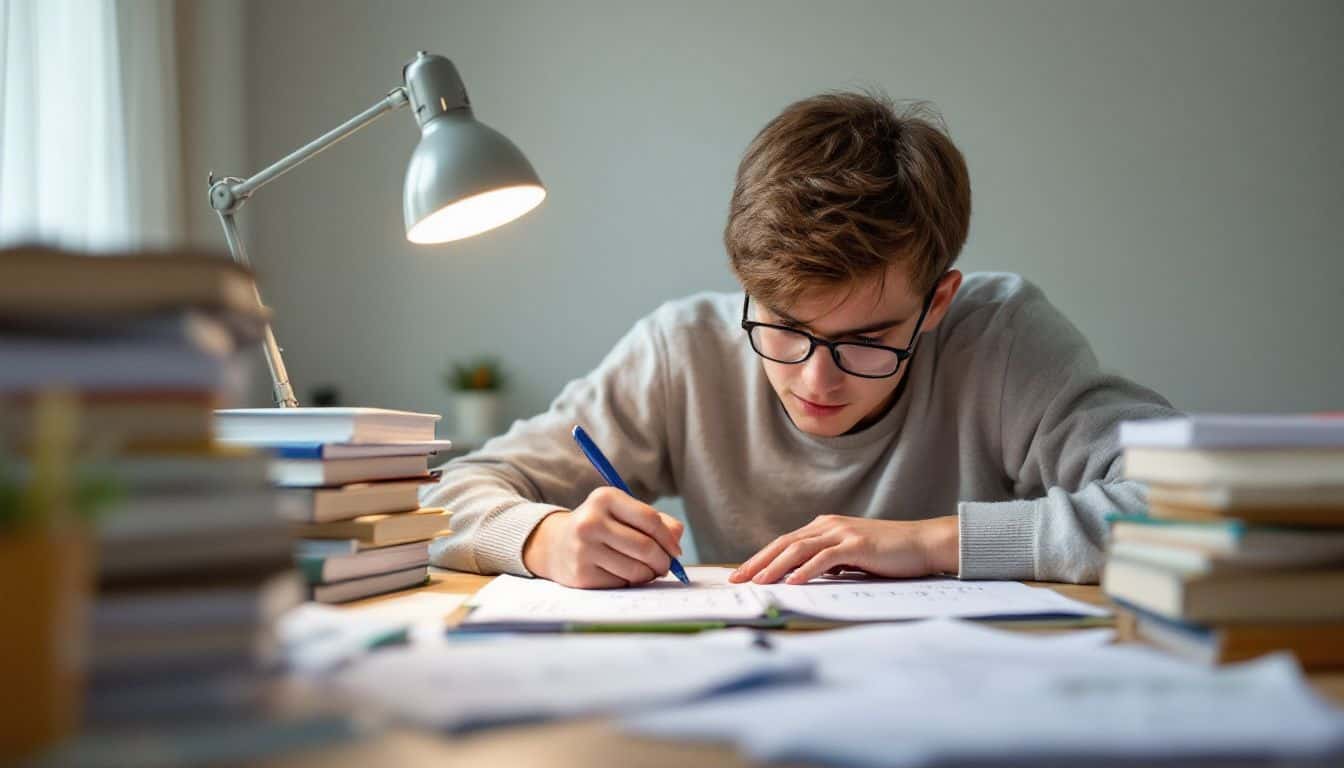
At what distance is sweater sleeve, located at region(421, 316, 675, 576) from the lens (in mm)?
1229

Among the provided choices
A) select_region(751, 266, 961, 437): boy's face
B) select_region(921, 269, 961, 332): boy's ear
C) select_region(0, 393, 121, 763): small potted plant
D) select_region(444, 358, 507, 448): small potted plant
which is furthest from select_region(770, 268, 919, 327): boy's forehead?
select_region(444, 358, 507, 448): small potted plant

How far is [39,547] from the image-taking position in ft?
1.34

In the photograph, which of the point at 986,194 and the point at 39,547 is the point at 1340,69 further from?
the point at 39,547

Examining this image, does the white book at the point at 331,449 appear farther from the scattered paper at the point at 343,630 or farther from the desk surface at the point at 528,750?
the desk surface at the point at 528,750

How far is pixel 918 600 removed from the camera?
94 centimetres

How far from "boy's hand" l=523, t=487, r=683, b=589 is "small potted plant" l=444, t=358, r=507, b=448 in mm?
1675

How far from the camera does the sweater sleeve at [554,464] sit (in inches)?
48.4

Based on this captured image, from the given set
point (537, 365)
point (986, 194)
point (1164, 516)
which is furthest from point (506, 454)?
point (986, 194)

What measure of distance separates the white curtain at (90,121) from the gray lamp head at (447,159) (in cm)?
90

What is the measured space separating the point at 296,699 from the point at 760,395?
4.04ft

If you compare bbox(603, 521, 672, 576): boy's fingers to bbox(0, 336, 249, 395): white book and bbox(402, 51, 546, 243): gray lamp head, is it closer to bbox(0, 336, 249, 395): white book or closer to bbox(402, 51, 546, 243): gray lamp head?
bbox(402, 51, 546, 243): gray lamp head

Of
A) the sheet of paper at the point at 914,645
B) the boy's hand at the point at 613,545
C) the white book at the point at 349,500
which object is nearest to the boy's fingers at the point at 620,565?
the boy's hand at the point at 613,545

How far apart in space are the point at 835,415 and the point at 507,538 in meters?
0.54

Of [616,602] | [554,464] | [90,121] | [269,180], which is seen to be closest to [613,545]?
[616,602]
